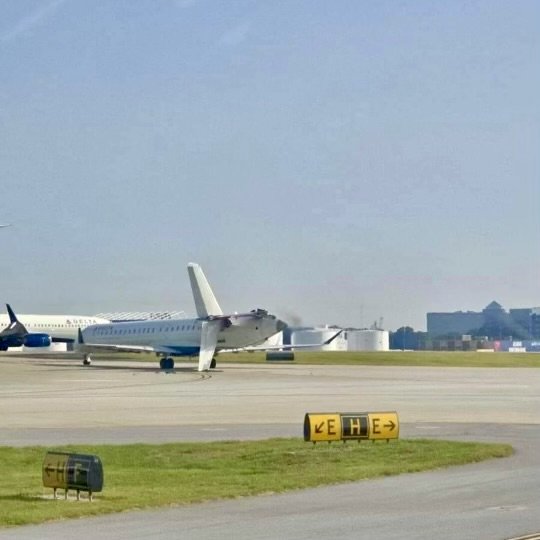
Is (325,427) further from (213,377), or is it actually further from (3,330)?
(3,330)

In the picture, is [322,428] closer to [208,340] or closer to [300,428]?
[300,428]

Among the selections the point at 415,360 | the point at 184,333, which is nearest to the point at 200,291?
the point at 184,333

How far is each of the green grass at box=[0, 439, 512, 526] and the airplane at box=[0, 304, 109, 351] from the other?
11873 cm

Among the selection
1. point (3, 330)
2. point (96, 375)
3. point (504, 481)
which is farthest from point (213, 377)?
point (3, 330)

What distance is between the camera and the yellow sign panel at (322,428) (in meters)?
33.2

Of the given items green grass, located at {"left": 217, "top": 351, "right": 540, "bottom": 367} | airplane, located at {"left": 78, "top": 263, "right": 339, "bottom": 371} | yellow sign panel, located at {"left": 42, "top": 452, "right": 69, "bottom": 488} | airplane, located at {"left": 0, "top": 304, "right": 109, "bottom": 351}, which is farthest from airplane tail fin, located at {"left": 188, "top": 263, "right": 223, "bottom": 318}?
yellow sign panel, located at {"left": 42, "top": 452, "right": 69, "bottom": 488}

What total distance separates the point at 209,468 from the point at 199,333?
74502mm

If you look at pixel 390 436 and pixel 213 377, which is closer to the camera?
pixel 390 436

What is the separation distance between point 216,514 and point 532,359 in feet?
382

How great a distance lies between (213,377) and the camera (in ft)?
283

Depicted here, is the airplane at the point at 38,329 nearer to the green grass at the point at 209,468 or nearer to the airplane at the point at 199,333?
the airplane at the point at 199,333

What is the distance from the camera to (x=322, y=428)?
3316 cm

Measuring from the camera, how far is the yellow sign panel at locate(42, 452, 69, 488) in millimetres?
23078

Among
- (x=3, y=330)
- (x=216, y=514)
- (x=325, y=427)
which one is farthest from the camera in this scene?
(x=3, y=330)
